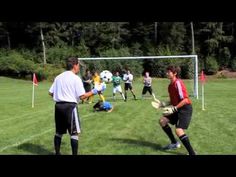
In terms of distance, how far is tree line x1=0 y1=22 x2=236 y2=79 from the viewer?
207 feet

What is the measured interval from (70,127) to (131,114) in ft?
26.7

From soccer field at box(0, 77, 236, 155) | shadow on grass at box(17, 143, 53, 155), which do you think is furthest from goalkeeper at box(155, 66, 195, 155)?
shadow on grass at box(17, 143, 53, 155)

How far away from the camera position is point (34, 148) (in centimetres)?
940

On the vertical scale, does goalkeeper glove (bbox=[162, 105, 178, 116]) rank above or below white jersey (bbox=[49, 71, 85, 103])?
below

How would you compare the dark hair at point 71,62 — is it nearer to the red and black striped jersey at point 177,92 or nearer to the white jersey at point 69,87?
the white jersey at point 69,87

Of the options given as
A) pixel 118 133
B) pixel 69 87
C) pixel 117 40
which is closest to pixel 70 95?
pixel 69 87

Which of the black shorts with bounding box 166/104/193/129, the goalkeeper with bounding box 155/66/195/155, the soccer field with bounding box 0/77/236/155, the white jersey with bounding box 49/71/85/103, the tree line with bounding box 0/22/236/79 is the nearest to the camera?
the white jersey with bounding box 49/71/85/103

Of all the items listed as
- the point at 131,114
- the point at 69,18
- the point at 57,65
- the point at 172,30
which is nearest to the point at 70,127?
the point at 69,18

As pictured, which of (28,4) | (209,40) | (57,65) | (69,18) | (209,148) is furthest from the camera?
(209,40)

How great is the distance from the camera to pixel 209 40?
2653 inches

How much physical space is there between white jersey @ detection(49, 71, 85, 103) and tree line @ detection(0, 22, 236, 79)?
52699 millimetres

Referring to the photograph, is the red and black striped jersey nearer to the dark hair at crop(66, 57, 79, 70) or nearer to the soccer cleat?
the soccer cleat
